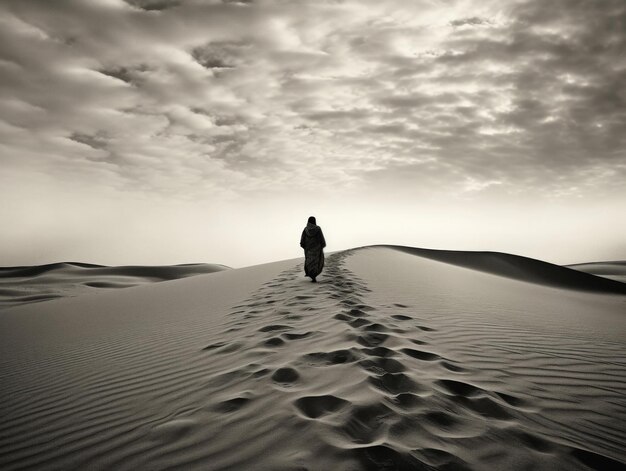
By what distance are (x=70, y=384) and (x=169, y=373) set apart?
3.27 feet

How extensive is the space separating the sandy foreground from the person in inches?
134

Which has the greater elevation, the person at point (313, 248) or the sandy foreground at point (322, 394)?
the person at point (313, 248)

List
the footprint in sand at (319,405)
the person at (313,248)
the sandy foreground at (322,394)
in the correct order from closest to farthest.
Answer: the sandy foreground at (322,394), the footprint in sand at (319,405), the person at (313,248)

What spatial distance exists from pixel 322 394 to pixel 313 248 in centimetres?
705

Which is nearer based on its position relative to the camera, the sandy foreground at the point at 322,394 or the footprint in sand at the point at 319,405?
the sandy foreground at the point at 322,394

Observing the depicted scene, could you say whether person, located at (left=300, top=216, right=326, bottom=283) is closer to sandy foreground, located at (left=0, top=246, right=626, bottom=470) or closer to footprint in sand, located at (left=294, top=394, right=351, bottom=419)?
sandy foreground, located at (left=0, top=246, right=626, bottom=470)

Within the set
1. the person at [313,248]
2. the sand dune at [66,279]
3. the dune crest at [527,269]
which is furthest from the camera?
the dune crest at [527,269]

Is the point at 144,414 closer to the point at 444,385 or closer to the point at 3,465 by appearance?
the point at 3,465

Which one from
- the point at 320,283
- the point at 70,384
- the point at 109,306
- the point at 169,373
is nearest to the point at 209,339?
the point at 169,373

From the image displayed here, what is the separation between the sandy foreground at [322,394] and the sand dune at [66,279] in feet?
41.9

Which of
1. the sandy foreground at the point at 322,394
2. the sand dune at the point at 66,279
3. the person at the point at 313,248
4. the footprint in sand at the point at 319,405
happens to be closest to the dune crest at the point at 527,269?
the person at the point at 313,248

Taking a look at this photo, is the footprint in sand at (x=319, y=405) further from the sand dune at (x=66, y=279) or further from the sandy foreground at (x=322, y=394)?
the sand dune at (x=66, y=279)

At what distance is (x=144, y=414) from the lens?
264cm

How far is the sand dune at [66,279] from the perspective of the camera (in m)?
16.4
